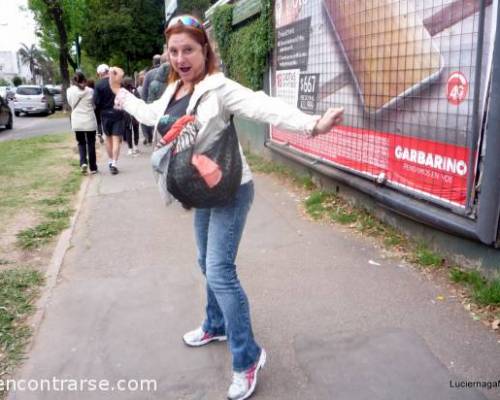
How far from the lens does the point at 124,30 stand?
101 feet

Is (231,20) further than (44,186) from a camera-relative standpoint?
Yes

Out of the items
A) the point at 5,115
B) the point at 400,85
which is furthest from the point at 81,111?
the point at 5,115

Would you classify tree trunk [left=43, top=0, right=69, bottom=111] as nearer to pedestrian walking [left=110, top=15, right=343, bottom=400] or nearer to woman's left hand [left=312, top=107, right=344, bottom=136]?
pedestrian walking [left=110, top=15, right=343, bottom=400]

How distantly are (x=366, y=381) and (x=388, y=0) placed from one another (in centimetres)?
332

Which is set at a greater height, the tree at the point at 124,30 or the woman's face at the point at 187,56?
the tree at the point at 124,30

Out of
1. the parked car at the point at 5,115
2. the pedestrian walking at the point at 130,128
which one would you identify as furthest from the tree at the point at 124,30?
the pedestrian walking at the point at 130,128

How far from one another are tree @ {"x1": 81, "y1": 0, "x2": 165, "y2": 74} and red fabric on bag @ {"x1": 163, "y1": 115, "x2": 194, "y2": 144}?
3083 cm

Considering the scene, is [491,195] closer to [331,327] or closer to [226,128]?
[331,327]

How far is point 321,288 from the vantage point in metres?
3.65

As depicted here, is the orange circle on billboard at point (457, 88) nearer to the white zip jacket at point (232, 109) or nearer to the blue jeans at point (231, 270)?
the white zip jacket at point (232, 109)

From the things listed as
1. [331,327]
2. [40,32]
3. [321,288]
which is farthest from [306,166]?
[40,32]

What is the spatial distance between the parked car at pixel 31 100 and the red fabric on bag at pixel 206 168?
90.1 ft

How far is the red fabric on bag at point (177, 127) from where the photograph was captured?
224 centimetres

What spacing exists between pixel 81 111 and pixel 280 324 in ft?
20.3
